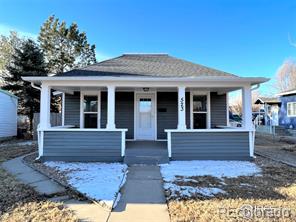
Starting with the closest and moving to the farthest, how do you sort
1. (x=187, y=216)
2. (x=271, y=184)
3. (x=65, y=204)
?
(x=187, y=216), (x=65, y=204), (x=271, y=184)

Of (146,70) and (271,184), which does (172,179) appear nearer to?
(271,184)

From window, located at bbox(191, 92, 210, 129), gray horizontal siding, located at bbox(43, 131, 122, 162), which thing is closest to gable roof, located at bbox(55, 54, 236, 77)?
window, located at bbox(191, 92, 210, 129)

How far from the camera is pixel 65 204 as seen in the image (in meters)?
3.91

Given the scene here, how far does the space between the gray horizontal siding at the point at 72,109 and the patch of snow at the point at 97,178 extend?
295 centimetres

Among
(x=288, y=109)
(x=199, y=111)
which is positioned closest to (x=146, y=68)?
(x=199, y=111)

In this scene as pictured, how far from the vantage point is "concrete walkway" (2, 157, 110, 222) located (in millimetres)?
3500

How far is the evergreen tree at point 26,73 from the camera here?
17234mm

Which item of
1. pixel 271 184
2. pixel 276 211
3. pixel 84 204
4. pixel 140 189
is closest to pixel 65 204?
pixel 84 204

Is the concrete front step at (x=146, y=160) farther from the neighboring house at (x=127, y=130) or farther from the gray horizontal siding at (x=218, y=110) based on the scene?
the gray horizontal siding at (x=218, y=110)

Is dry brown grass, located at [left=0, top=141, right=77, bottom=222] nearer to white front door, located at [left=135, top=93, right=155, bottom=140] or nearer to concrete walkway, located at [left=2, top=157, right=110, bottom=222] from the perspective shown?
concrete walkway, located at [left=2, top=157, right=110, bottom=222]

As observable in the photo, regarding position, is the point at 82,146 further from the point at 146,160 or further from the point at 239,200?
the point at 239,200

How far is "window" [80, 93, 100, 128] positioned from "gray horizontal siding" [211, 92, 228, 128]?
16.6 ft

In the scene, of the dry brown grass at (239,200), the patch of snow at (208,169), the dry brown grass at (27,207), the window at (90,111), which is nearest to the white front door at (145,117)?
the window at (90,111)

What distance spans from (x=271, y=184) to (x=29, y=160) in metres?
7.24
